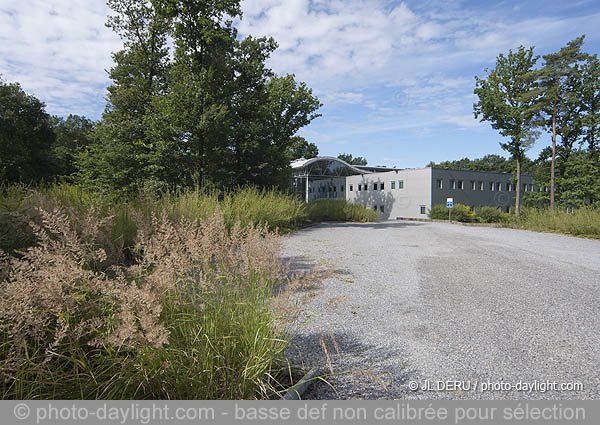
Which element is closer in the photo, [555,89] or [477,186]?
[555,89]

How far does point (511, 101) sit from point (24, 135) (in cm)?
4117

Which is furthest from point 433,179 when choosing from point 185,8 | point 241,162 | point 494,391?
point 494,391

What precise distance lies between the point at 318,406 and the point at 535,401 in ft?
4.75

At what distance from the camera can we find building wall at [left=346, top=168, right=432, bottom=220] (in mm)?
36969

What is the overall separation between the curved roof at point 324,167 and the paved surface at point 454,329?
3397 cm

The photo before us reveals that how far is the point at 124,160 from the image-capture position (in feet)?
57.9

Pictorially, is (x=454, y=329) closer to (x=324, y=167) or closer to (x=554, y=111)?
(x=554, y=111)

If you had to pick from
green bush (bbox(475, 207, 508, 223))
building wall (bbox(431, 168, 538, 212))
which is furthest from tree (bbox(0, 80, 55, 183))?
building wall (bbox(431, 168, 538, 212))

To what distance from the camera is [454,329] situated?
335 centimetres

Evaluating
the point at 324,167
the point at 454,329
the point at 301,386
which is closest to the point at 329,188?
the point at 324,167

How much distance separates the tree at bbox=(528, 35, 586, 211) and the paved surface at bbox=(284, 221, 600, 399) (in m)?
22.5

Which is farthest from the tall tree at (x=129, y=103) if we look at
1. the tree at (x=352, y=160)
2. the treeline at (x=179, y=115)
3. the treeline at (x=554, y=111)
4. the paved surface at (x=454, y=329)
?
the tree at (x=352, y=160)

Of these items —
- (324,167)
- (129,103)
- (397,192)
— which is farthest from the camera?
(324,167)

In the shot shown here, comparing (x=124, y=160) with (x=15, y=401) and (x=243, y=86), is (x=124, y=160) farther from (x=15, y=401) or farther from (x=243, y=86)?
(x=15, y=401)
